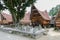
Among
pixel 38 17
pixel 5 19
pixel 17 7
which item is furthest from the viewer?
pixel 5 19

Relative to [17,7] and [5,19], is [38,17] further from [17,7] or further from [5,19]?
[5,19]

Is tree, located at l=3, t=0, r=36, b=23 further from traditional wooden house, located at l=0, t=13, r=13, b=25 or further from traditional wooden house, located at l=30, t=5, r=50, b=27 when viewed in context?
traditional wooden house, located at l=0, t=13, r=13, b=25

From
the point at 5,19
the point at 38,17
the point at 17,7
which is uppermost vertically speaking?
the point at 17,7

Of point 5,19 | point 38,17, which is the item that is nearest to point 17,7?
point 38,17

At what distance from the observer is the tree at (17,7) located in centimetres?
860

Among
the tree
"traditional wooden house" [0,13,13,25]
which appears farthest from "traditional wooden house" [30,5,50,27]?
"traditional wooden house" [0,13,13,25]

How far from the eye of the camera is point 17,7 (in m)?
8.98

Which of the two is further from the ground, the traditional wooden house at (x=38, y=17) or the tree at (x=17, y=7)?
the tree at (x=17, y=7)

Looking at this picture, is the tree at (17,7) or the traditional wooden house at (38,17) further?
the traditional wooden house at (38,17)

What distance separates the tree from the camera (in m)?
8.60

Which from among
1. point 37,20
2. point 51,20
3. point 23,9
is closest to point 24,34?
point 23,9

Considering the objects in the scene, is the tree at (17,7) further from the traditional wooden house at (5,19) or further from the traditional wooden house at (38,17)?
the traditional wooden house at (5,19)

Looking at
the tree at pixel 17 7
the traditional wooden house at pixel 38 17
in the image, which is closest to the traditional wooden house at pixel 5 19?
the traditional wooden house at pixel 38 17

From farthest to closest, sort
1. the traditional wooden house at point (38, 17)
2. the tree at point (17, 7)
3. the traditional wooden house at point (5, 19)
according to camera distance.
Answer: the traditional wooden house at point (5, 19) < the traditional wooden house at point (38, 17) < the tree at point (17, 7)
